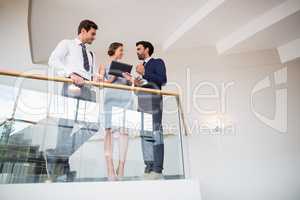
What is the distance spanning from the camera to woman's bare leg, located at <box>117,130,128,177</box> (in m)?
2.47

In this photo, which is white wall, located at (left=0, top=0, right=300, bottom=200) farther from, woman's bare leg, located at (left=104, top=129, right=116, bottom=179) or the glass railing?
woman's bare leg, located at (left=104, top=129, right=116, bottom=179)

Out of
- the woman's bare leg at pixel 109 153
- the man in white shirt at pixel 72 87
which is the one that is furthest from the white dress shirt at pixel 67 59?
the woman's bare leg at pixel 109 153

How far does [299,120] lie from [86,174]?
12.4 ft

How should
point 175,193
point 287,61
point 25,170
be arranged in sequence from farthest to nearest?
1. point 287,61
2. point 175,193
3. point 25,170

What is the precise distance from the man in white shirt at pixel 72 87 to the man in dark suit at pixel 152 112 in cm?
53

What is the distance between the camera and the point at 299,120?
4.46 metres

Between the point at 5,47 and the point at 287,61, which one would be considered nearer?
the point at 5,47

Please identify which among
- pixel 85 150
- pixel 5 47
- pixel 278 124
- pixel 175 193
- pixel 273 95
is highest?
pixel 5 47

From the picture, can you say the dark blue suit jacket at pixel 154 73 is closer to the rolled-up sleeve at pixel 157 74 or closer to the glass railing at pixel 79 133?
the rolled-up sleeve at pixel 157 74

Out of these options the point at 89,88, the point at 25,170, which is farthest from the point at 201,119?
the point at 25,170

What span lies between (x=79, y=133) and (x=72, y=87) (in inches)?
16.9

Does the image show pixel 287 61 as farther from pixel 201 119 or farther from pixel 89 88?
pixel 89 88

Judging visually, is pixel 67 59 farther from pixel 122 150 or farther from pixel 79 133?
pixel 122 150

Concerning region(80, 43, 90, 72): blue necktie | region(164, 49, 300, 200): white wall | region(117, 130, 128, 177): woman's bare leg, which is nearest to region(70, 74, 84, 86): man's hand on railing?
region(80, 43, 90, 72): blue necktie
